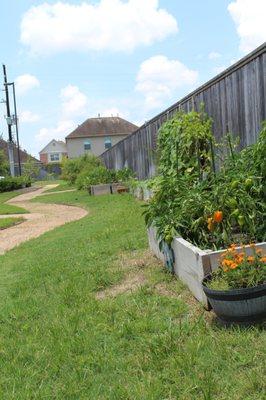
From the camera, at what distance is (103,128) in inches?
2758

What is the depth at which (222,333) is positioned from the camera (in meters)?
3.48

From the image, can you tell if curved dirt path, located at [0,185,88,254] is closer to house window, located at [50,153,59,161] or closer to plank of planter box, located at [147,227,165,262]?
plank of planter box, located at [147,227,165,262]

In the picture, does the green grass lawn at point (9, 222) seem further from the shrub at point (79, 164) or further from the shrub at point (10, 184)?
the shrub at point (10, 184)

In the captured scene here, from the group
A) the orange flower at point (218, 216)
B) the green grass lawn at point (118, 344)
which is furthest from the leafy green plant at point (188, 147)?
the orange flower at point (218, 216)

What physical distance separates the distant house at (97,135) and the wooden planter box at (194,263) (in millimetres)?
64512

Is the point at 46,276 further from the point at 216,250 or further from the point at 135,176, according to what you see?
the point at 135,176

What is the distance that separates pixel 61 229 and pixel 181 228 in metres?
6.27

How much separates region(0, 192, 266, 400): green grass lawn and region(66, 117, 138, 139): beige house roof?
64.4 m

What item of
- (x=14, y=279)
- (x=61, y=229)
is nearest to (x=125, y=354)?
(x=14, y=279)

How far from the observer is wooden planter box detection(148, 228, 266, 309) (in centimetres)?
409

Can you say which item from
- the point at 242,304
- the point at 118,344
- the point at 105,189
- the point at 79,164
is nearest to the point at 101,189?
the point at 105,189

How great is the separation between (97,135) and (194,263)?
66173 mm

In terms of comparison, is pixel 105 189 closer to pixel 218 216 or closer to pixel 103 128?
pixel 218 216

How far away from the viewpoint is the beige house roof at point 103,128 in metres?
69.6
